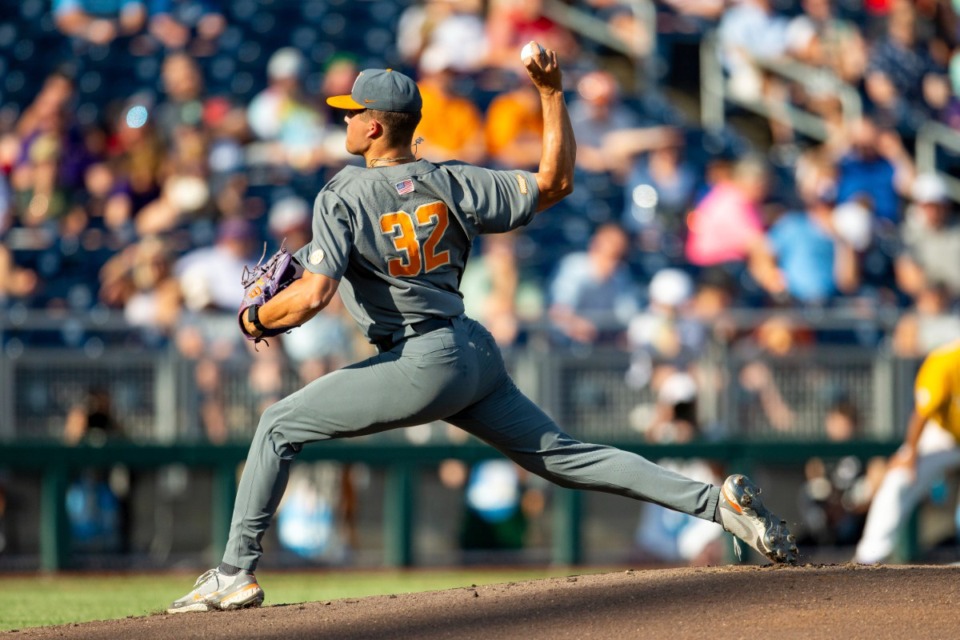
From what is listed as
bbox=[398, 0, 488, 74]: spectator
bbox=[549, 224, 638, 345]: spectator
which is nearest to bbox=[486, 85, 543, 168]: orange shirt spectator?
bbox=[398, 0, 488, 74]: spectator

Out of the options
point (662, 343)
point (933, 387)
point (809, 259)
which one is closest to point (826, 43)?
point (809, 259)

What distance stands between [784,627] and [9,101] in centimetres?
1080

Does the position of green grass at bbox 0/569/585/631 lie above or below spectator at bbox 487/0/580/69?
below

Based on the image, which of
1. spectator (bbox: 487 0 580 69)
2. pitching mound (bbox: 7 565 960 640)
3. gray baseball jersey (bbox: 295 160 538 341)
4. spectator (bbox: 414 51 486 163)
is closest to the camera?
pitching mound (bbox: 7 565 960 640)

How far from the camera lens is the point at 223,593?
6098 mm

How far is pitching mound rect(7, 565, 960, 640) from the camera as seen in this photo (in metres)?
5.55

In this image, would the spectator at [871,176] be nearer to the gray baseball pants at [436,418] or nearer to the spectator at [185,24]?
the spectator at [185,24]

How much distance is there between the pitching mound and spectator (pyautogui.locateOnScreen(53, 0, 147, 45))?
31.6 ft

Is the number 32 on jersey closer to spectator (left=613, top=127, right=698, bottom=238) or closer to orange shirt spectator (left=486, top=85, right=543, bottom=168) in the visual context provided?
orange shirt spectator (left=486, top=85, right=543, bottom=168)

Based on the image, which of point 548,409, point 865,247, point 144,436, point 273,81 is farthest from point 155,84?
point 865,247

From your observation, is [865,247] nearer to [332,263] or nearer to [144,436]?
[144,436]

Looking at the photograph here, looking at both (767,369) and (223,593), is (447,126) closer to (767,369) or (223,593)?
(767,369)

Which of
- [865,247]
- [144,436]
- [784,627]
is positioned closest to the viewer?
[784,627]

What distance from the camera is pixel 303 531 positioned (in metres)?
11.6
